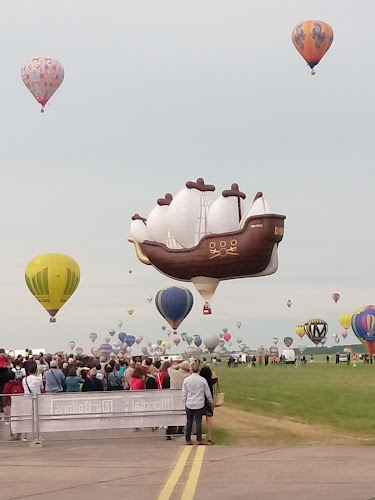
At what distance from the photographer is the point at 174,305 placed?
74.4m

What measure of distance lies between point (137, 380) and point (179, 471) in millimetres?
7370

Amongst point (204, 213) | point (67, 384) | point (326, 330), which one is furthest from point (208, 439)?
point (326, 330)

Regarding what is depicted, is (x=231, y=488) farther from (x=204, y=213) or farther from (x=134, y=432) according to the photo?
(x=204, y=213)

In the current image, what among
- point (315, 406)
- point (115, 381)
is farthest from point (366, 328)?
point (115, 381)

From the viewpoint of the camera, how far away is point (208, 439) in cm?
2114

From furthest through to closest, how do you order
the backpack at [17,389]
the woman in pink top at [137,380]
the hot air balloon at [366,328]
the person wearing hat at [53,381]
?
the hot air balloon at [366,328] < the backpack at [17,389] < the woman in pink top at [137,380] < the person wearing hat at [53,381]

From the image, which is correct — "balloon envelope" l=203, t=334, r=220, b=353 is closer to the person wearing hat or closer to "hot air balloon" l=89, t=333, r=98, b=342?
"hot air balloon" l=89, t=333, r=98, b=342

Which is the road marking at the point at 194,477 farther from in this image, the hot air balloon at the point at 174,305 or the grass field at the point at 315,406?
the hot air balloon at the point at 174,305

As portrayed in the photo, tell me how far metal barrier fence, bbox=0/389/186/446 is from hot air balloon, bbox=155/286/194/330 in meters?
51.2

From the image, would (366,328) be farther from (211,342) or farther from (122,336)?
(122,336)

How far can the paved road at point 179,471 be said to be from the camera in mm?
13891

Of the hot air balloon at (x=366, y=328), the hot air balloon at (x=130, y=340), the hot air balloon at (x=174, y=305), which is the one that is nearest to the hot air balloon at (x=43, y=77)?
the hot air balloon at (x=174, y=305)

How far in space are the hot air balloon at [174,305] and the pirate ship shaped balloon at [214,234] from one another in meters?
19.0

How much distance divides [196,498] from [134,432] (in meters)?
10.5
